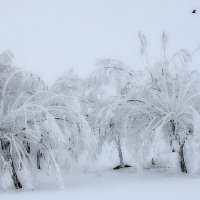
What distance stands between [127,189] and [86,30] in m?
37.9

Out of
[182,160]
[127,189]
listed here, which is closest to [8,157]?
[127,189]

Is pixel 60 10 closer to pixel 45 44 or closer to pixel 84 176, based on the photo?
pixel 45 44

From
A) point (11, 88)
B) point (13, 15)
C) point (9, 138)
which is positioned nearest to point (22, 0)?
point (13, 15)

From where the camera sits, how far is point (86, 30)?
4688cm

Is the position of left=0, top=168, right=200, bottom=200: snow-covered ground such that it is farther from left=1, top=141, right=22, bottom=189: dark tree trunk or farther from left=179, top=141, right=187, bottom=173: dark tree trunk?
left=1, top=141, right=22, bottom=189: dark tree trunk

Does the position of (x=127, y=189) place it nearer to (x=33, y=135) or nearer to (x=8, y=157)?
(x=33, y=135)

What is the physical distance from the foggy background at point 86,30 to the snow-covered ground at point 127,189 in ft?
71.7

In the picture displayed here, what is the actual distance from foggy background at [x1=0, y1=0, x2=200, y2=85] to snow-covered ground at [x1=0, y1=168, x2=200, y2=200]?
71.7 feet

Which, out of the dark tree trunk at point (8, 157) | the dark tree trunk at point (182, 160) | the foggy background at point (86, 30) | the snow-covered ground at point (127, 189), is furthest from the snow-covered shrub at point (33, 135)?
the foggy background at point (86, 30)

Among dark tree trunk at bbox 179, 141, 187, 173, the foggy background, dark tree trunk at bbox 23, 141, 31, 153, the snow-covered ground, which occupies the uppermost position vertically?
the foggy background

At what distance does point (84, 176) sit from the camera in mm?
13266

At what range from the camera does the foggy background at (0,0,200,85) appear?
38812mm

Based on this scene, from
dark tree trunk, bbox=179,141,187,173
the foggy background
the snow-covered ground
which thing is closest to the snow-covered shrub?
the snow-covered ground

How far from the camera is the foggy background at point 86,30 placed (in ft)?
127
